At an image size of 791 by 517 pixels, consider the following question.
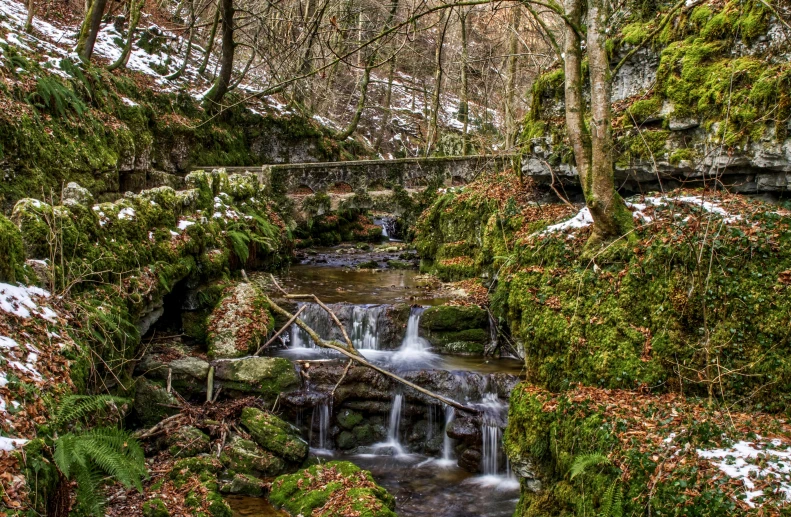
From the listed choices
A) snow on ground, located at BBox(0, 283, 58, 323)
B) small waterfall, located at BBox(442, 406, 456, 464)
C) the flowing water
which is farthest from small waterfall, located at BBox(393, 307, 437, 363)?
snow on ground, located at BBox(0, 283, 58, 323)

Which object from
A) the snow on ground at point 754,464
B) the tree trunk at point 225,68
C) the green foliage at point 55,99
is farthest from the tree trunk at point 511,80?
the snow on ground at point 754,464

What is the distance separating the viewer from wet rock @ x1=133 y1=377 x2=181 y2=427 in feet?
23.7

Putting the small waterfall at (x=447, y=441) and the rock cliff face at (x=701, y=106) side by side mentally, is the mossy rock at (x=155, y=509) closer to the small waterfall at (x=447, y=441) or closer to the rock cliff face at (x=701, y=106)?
the small waterfall at (x=447, y=441)

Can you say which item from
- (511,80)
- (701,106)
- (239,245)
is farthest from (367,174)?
(701,106)

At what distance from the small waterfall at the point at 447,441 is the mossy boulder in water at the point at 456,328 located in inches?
74.6

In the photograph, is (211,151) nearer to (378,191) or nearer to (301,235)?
(301,235)

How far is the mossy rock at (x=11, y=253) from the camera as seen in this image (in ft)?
17.4

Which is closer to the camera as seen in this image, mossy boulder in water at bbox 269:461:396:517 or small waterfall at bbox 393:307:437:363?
mossy boulder in water at bbox 269:461:396:517

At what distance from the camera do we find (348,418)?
812cm

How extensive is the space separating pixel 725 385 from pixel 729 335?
1.63ft

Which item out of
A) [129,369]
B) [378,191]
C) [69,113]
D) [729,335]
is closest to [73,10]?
[69,113]

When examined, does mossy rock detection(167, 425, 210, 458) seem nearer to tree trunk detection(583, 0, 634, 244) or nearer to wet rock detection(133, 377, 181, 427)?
wet rock detection(133, 377, 181, 427)

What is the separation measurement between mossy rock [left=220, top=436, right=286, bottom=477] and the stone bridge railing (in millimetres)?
12610

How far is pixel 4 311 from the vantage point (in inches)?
195
